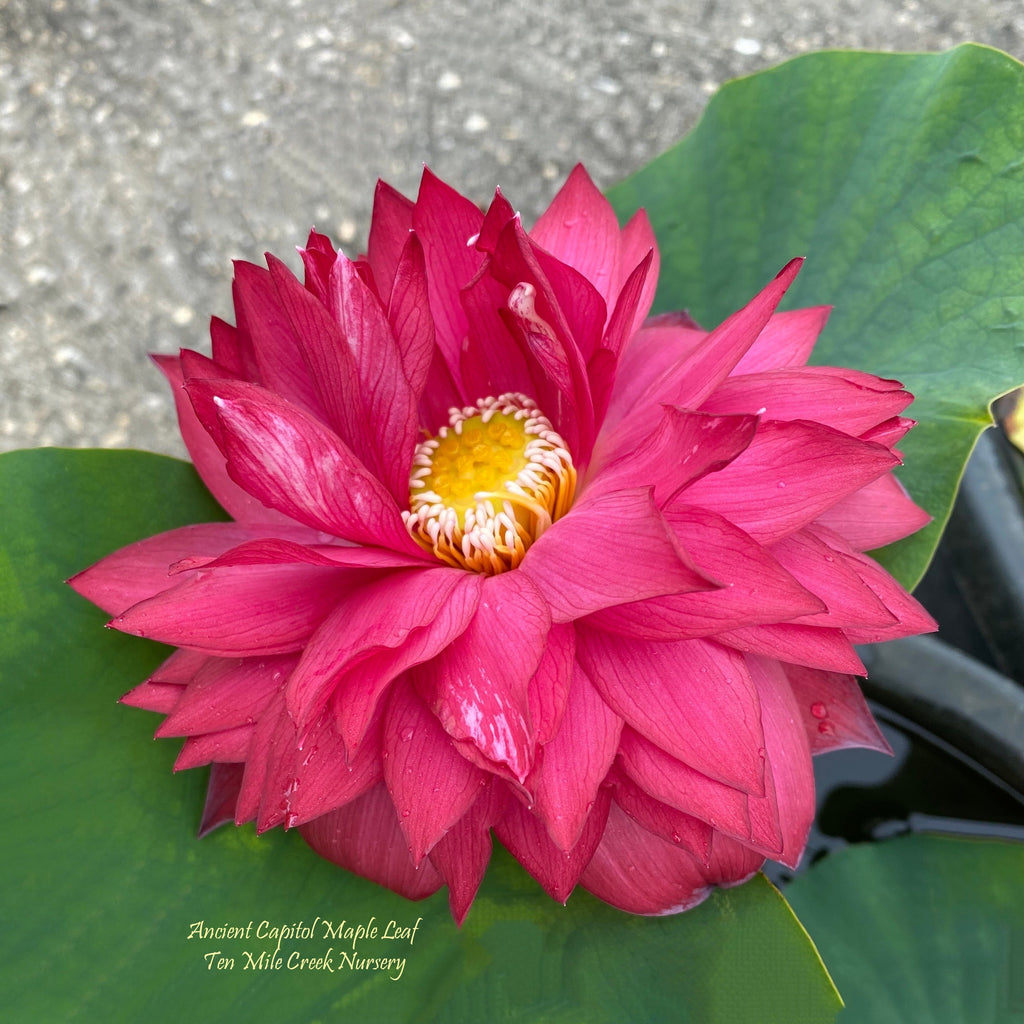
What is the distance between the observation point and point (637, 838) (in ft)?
1.52

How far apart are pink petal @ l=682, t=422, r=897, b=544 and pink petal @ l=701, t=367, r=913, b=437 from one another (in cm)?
3

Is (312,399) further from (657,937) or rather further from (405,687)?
(657,937)

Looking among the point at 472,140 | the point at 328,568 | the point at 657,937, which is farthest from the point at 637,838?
the point at 472,140

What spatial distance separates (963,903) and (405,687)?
376 millimetres

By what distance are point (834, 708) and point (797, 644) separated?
94 mm

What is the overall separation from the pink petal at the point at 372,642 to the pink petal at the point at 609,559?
0.12 feet

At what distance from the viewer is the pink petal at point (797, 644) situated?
1.33ft

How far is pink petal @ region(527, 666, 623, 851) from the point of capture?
38 cm

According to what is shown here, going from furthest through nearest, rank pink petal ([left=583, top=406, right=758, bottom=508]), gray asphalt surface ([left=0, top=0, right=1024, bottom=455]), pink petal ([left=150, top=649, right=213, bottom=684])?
gray asphalt surface ([left=0, top=0, right=1024, bottom=455]) < pink petal ([left=150, top=649, right=213, bottom=684]) < pink petal ([left=583, top=406, right=758, bottom=508])

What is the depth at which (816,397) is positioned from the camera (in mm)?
437

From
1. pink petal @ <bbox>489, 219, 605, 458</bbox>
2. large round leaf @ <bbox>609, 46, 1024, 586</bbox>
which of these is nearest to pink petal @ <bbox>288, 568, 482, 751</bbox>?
pink petal @ <bbox>489, 219, 605, 458</bbox>

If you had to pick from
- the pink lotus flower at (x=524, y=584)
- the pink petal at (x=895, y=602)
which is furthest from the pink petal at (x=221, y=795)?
the pink petal at (x=895, y=602)

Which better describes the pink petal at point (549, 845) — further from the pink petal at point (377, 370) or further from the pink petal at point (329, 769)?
the pink petal at point (377, 370)

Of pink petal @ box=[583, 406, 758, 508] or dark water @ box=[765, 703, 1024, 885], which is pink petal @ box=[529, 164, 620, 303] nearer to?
pink petal @ box=[583, 406, 758, 508]
